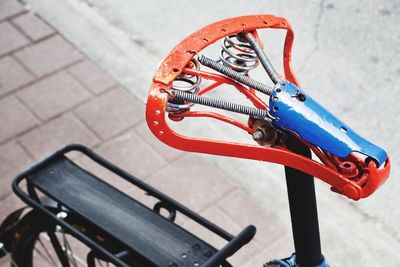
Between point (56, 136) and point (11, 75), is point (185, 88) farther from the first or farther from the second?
point (11, 75)

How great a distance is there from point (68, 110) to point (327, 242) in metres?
1.86

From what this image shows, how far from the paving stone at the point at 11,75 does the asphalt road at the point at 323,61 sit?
1.56ft

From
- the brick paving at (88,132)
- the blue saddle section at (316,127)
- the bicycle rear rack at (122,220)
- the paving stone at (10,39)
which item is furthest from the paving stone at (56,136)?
the blue saddle section at (316,127)

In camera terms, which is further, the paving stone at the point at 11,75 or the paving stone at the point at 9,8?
the paving stone at the point at 9,8

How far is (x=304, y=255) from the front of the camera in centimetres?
194

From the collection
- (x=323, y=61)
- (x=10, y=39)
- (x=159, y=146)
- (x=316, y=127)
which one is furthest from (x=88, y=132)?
(x=316, y=127)

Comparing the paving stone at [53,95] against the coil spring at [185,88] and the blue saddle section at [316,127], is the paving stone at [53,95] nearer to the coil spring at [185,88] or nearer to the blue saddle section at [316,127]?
the coil spring at [185,88]

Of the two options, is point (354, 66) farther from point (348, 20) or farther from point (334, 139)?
point (334, 139)

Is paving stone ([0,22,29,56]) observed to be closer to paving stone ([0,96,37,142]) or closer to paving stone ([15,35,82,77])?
paving stone ([15,35,82,77])

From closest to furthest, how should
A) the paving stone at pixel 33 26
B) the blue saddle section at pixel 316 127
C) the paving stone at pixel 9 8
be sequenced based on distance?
the blue saddle section at pixel 316 127
the paving stone at pixel 33 26
the paving stone at pixel 9 8

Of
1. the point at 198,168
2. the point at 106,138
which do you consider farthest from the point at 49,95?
the point at 198,168

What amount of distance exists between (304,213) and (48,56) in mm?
3302

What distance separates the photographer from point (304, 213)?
185 centimetres

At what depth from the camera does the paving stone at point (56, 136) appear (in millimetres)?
4105
